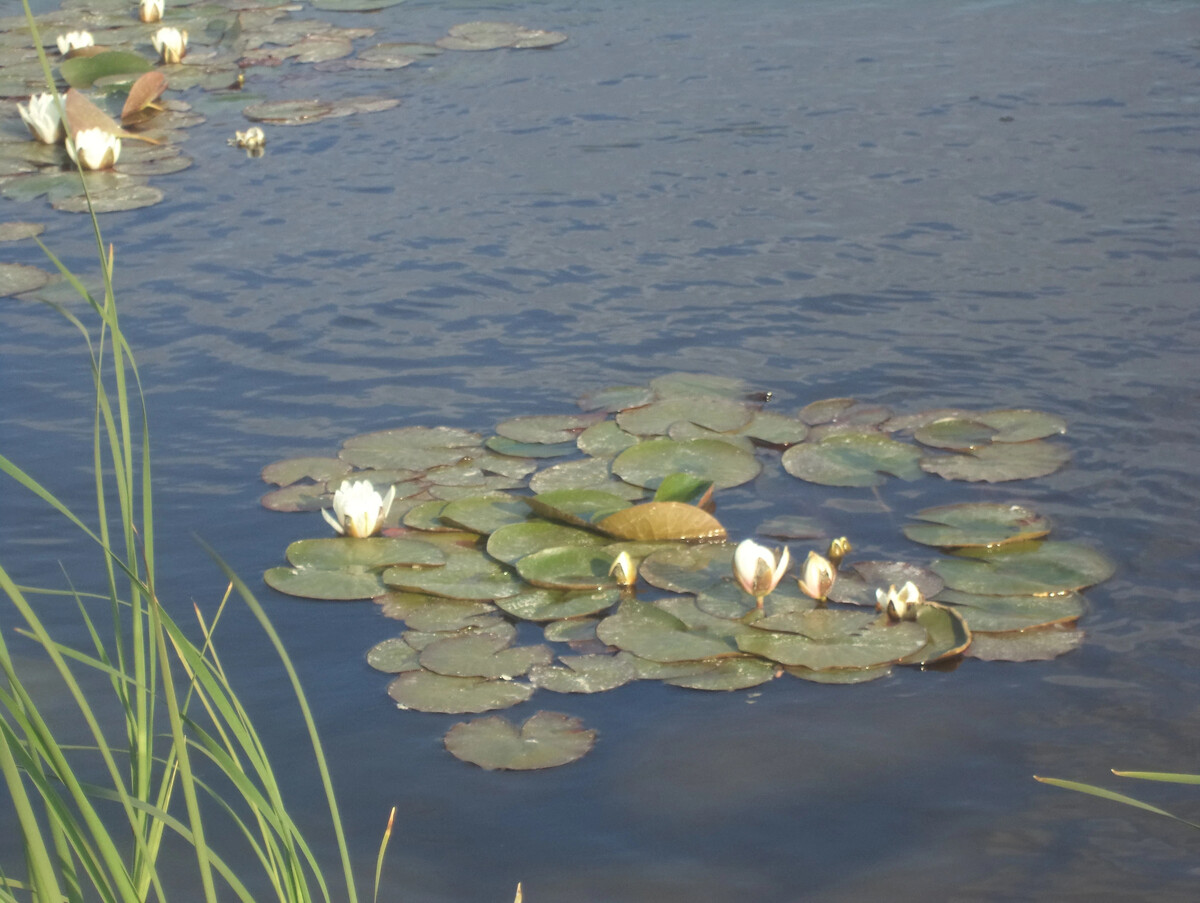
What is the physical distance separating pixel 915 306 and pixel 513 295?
67.3 inches

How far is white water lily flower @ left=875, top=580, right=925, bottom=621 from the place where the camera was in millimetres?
3133

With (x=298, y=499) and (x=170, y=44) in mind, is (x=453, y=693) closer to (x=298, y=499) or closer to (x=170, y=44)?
(x=298, y=499)

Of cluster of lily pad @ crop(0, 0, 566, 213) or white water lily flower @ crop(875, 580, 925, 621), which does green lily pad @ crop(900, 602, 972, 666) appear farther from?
cluster of lily pad @ crop(0, 0, 566, 213)

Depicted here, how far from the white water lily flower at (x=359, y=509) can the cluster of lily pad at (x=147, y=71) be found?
137 inches

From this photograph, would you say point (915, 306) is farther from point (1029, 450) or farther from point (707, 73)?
point (707, 73)

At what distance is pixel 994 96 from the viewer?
23.4ft

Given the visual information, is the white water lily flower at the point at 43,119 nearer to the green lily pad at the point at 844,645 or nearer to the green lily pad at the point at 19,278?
the green lily pad at the point at 19,278

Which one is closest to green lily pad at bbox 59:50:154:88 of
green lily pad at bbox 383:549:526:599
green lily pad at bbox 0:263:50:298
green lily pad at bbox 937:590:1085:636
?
green lily pad at bbox 0:263:50:298

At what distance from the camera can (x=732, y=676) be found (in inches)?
120

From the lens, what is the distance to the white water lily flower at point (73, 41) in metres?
8.62

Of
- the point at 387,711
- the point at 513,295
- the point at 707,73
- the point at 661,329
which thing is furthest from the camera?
the point at 707,73

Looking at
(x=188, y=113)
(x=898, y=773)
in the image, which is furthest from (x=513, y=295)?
(x=188, y=113)

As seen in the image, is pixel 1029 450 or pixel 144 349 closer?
pixel 1029 450

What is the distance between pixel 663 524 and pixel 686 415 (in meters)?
0.74
